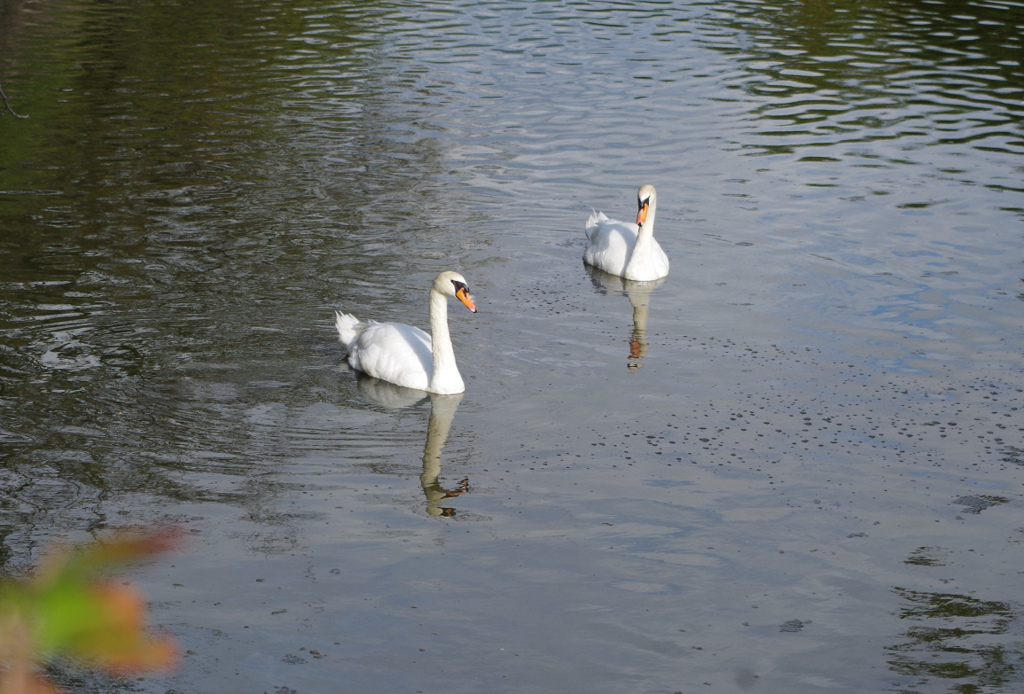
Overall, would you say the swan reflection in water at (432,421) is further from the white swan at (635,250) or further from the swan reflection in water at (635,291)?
the white swan at (635,250)

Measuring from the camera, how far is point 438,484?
29.9ft

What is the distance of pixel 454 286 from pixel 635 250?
14.3 ft

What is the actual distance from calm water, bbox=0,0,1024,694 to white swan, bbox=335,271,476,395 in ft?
0.73

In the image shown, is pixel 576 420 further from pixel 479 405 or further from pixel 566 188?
pixel 566 188

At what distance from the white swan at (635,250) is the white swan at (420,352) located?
415cm

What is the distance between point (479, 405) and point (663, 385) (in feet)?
6.26

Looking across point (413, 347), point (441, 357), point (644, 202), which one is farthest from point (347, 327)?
point (644, 202)

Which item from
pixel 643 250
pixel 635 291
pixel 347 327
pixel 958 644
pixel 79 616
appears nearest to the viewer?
pixel 79 616

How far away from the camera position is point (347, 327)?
1159cm

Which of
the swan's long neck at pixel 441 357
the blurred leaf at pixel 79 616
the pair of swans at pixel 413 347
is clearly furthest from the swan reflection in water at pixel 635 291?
the blurred leaf at pixel 79 616

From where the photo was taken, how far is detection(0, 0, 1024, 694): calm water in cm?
720

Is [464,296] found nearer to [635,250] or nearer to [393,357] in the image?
[393,357]

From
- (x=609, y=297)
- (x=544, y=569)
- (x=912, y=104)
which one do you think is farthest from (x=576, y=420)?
(x=912, y=104)

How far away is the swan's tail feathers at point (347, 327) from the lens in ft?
37.8
